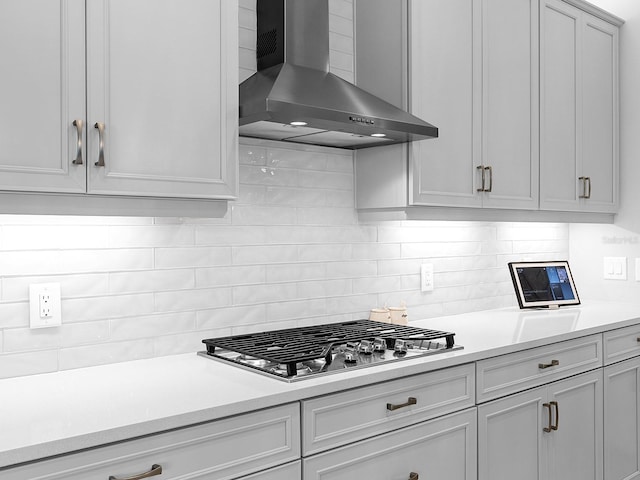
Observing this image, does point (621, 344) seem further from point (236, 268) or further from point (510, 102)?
point (236, 268)

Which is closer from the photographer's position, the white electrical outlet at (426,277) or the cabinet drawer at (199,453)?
the cabinet drawer at (199,453)

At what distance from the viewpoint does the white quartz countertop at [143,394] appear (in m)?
1.36

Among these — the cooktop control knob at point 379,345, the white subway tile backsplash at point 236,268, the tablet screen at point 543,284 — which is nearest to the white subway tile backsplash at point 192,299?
the white subway tile backsplash at point 236,268

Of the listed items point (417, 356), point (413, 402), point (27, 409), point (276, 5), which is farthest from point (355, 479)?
point (276, 5)

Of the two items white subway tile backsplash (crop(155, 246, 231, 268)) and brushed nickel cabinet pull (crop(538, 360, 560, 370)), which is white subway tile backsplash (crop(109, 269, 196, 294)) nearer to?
white subway tile backsplash (crop(155, 246, 231, 268))

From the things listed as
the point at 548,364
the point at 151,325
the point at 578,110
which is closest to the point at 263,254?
the point at 151,325

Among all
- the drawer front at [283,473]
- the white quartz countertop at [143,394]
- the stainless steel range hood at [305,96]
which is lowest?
the drawer front at [283,473]

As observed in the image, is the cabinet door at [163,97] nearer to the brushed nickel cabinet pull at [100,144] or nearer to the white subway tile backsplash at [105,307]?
the brushed nickel cabinet pull at [100,144]

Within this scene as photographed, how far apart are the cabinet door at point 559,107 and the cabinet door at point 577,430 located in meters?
0.88

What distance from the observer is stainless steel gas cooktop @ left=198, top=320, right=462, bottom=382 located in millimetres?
1872

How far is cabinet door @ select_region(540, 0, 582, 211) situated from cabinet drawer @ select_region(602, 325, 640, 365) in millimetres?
663

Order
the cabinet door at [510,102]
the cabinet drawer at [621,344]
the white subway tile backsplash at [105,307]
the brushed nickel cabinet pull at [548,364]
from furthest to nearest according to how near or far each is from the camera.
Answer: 1. the cabinet drawer at [621,344]
2. the cabinet door at [510,102]
3. the brushed nickel cabinet pull at [548,364]
4. the white subway tile backsplash at [105,307]

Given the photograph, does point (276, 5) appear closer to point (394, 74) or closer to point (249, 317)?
point (394, 74)

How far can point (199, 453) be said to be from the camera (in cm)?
153
